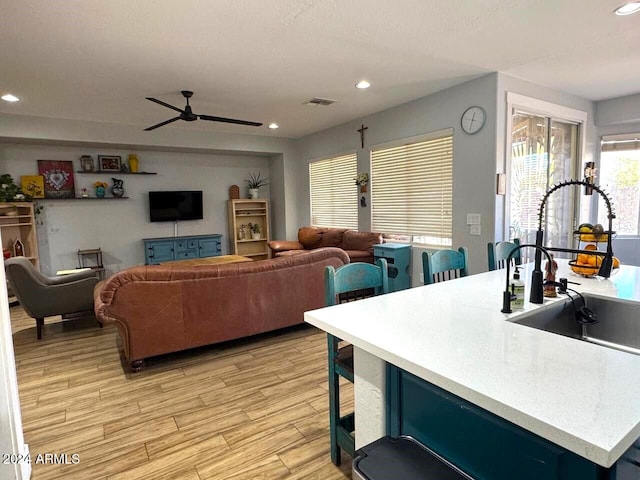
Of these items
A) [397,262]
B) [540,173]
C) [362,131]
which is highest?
[362,131]

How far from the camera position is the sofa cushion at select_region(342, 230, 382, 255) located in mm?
5422

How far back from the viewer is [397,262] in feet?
15.7

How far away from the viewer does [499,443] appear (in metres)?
0.94

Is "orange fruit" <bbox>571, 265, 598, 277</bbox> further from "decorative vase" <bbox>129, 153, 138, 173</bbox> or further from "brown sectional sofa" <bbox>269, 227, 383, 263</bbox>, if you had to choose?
"decorative vase" <bbox>129, 153, 138, 173</bbox>

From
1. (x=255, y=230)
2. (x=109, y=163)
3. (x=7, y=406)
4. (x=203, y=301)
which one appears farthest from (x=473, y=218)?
(x=109, y=163)

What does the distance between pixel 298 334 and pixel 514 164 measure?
3.12m

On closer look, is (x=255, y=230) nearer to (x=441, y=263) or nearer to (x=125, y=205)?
(x=125, y=205)

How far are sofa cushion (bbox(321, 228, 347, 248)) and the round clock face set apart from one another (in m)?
2.67

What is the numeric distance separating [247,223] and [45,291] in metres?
4.04

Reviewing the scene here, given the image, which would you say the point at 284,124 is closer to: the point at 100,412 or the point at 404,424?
the point at 100,412

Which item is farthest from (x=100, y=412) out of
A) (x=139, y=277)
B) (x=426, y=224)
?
(x=426, y=224)

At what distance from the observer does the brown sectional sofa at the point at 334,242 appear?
5387 millimetres

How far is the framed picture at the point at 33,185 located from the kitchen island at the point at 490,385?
6.09 m

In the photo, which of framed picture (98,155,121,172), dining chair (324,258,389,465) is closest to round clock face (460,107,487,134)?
dining chair (324,258,389,465)
